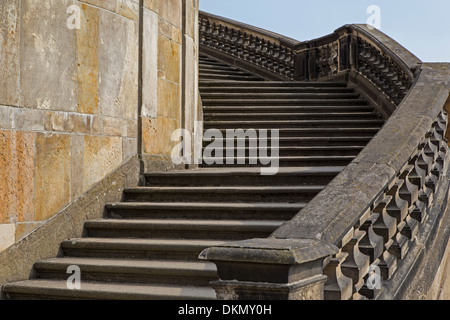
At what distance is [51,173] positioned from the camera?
5484 millimetres

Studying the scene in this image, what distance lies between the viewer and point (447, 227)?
18.1 ft

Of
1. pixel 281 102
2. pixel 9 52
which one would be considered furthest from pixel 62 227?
pixel 281 102

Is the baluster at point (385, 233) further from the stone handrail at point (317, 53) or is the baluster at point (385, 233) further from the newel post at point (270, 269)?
the stone handrail at point (317, 53)

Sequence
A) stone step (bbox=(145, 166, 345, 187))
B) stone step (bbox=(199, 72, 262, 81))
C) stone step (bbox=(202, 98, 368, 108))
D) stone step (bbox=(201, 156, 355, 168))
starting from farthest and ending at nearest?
stone step (bbox=(199, 72, 262, 81))
stone step (bbox=(202, 98, 368, 108))
stone step (bbox=(201, 156, 355, 168))
stone step (bbox=(145, 166, 345, 187))

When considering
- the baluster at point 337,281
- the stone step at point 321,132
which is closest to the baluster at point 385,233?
the baluster at point 337,281

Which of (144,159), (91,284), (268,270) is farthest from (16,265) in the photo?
(268,270)

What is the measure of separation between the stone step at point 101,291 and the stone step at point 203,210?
121cm

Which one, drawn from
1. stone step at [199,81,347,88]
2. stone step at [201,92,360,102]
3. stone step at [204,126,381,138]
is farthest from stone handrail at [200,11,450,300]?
stone step at [199,81,347,88]

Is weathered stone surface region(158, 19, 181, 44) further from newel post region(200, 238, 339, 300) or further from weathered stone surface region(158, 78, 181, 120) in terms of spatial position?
newel post region(200, 238, 339, 300)

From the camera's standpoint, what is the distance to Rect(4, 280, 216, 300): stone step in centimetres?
448

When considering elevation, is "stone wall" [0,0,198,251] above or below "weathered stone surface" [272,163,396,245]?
above

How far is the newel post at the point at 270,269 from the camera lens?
3.08 metres

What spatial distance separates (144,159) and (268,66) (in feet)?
21.8
